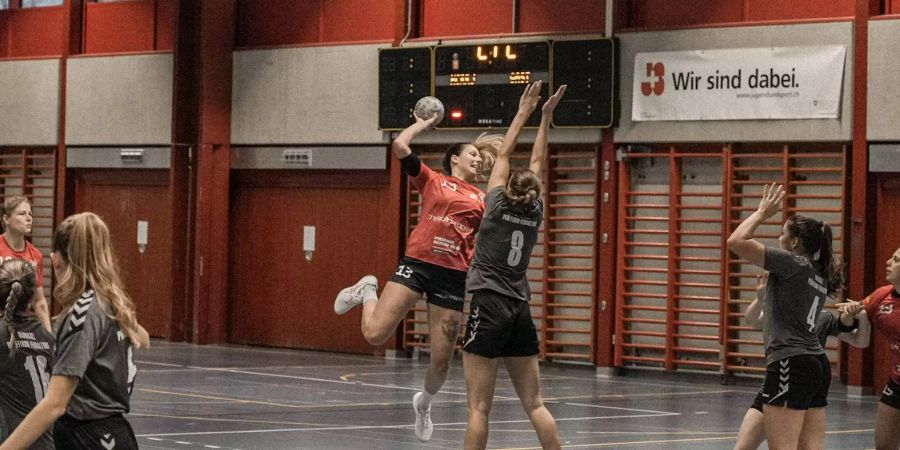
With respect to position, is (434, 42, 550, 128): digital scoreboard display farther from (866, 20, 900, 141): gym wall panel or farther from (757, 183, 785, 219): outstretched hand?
(757, 183, 785, 219): outstretched hand

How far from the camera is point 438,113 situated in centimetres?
1082

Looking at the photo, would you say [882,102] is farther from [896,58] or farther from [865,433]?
[865,433]

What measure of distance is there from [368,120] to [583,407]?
24.9 ft

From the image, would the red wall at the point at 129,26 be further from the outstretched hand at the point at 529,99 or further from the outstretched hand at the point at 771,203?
the outstretched hand at the point at 771,203

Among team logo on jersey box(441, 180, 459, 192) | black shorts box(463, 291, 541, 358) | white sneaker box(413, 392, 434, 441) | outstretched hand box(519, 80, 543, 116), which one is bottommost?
white sneaker box(413, 392, 434, 441)

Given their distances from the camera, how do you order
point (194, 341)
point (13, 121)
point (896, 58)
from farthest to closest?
point (13, 121), point (194, 341), point (896, 58)

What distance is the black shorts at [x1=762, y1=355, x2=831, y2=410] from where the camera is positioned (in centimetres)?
824

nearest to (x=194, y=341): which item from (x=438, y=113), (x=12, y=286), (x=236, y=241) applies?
(x=236, y=241)

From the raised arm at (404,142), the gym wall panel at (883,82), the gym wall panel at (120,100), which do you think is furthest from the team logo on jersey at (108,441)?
the gym wall panel at (120,100)

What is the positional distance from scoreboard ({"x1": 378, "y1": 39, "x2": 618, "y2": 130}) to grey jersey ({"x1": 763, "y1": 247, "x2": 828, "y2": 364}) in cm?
1137

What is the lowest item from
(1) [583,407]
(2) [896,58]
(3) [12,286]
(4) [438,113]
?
(1) [583,407]

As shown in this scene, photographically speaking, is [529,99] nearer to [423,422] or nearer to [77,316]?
[423,422]

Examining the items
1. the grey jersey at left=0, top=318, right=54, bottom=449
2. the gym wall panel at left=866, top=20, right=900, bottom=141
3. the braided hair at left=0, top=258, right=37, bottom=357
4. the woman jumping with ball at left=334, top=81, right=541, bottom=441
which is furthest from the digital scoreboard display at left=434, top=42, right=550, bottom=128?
the braided hair at left=0, top=258, right=37, bottom=357

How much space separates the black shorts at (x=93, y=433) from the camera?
18.7ft
